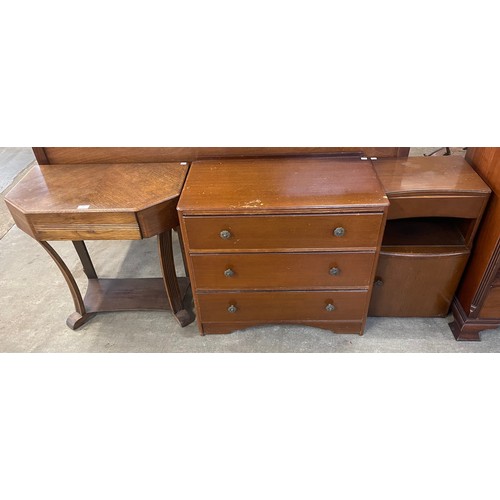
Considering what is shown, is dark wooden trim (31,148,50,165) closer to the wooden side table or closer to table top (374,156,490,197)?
the wooden side table

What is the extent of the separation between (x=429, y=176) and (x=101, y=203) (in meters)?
1.34

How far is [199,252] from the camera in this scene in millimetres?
1483

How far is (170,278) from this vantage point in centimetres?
177

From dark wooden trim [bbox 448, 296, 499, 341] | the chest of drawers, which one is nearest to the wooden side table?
the chest of drawers

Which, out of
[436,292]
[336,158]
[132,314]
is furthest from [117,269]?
[436,292]

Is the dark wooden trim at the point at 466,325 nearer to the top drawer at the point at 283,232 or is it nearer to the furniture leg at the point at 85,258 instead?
the top drawer at the point at 283,232

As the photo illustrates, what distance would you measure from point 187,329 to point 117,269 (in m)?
0.68

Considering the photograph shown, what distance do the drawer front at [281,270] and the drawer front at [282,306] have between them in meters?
0.05

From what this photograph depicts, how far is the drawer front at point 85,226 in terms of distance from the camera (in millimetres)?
1403

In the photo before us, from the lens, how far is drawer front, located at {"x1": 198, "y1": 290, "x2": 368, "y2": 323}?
164 cm

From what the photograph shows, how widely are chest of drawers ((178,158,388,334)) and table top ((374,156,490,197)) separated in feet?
0.37

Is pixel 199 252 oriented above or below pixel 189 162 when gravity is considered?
below

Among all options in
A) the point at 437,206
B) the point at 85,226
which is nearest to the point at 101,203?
the point at 85,226

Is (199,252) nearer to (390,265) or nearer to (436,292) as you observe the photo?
(390,265)
